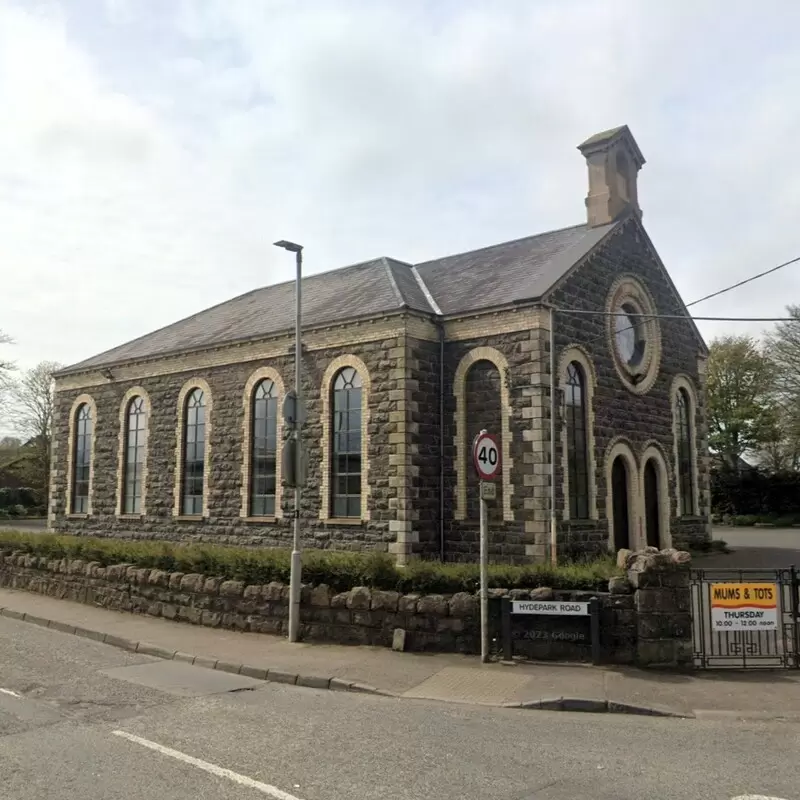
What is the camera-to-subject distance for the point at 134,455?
2398cm

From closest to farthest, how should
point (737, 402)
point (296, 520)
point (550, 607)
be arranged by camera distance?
point (550, 607)
point (296, 520)
point (737, 402)

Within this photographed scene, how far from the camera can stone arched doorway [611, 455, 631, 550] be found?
61.8ft

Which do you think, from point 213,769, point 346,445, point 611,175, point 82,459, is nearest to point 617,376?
point 611,175

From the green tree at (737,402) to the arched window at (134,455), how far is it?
3537 centimetres

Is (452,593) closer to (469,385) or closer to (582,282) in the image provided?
(469,385)

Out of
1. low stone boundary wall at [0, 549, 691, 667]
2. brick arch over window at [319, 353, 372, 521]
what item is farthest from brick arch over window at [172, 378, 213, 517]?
low stone boundary wall at [0, 549, 691, 667]

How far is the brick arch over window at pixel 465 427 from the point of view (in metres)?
16.5

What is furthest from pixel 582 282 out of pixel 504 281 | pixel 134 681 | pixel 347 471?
pixel 134 681

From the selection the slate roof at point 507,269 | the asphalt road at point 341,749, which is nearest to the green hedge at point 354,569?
the asphalt road at point 341,749

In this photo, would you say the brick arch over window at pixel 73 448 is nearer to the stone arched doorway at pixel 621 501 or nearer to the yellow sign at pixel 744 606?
the stone arched doorway at pixel 621 501

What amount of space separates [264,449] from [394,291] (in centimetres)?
543

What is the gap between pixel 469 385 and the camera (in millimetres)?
17594

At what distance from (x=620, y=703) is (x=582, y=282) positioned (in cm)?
1191

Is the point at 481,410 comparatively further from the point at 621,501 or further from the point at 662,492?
the point at 662,492
